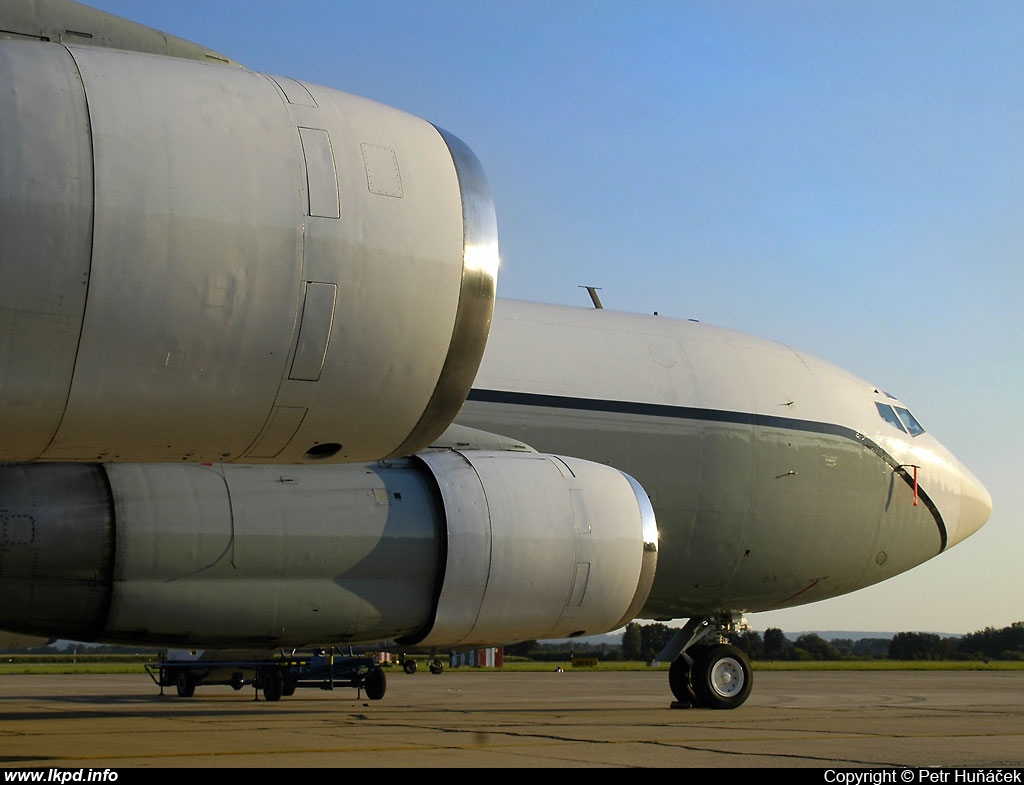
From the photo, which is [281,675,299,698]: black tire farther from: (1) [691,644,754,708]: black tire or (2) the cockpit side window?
(2) the cockpit side window

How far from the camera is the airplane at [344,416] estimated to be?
5.00 meters

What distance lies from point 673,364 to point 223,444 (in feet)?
33.8

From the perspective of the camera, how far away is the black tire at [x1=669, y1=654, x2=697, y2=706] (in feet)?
51.9

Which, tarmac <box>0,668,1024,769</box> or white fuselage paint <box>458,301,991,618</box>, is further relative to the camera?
white fuselage paint <box>458,301,991,618</box>

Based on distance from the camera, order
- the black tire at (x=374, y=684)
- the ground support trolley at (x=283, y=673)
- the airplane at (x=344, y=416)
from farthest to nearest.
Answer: the ground support trolley at (x=283, y=673) < the black tire at (x=374, y=684) < the airplane at (x=344, y=416)

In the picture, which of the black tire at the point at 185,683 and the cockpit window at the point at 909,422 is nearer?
the cockpit window at the point at 909,422

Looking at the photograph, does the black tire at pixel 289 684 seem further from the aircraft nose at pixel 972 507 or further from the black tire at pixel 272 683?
the aircraft nose at pixel 972 507

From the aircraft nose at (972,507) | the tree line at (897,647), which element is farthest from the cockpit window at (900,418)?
the tree line at (897,647)

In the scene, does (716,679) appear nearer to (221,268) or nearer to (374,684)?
(374,684)

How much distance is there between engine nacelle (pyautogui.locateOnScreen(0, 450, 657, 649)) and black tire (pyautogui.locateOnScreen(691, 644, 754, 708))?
503cm

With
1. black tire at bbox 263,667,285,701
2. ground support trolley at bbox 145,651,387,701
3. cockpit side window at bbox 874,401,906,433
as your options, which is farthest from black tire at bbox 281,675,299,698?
cockpit side window at bbox 874,401,906,433

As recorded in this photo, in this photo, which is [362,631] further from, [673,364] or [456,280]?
[673,364]

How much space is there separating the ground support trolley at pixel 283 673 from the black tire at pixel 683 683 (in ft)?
27.7

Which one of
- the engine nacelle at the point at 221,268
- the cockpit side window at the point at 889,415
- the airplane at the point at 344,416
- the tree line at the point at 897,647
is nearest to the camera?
the engine nacelle at the point at 221,268
